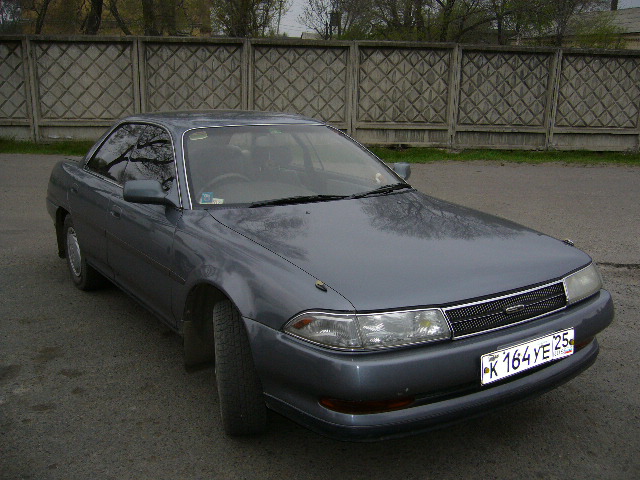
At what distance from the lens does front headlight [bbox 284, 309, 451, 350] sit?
231cm

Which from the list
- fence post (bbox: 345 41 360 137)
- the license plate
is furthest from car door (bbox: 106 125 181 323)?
fence post (bbox: 345 41 360 137)

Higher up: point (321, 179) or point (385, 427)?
point (321, 179)

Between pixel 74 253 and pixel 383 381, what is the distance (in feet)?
11.2

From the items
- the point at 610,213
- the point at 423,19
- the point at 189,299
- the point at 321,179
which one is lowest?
the point at 610,213

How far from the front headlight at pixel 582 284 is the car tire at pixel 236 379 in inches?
56.5

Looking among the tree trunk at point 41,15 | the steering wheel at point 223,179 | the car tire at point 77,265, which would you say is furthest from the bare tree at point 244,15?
the steering wheel at point 223,179

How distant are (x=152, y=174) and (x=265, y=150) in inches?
27.5

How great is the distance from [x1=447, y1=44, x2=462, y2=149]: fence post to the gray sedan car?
8.97 meters

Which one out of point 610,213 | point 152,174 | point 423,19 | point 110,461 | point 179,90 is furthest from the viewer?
point 423,19

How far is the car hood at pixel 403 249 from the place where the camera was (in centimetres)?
247

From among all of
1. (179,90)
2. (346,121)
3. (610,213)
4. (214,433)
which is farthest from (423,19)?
(214,433)

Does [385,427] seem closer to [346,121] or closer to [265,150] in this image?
[265,150]

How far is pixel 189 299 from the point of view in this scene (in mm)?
3057

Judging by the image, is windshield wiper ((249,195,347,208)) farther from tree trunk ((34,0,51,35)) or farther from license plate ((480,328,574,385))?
tree trunk ((34,0,51,35))
